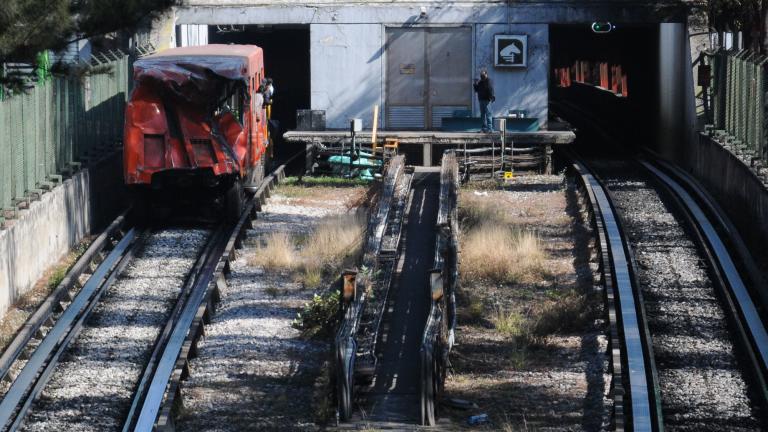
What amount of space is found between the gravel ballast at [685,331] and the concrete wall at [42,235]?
316 inches

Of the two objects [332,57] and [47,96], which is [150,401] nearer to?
[47,96]

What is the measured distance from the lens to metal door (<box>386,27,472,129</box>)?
2988 cm

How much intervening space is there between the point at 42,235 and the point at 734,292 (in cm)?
951

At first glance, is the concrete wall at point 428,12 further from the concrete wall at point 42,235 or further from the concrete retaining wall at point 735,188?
the concrete wall at point 42,235

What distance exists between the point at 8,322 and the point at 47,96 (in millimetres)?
5568

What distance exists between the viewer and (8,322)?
15219 mm

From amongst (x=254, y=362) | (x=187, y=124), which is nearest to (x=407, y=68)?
(x=187, y=124)

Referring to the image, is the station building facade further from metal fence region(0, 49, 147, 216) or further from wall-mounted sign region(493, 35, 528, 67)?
metal fence region(0, 49, 147, 216)

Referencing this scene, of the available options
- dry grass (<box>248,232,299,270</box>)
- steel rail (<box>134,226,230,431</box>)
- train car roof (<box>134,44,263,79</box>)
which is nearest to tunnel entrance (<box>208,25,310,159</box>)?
train car roof (<box>134,44,263,79</box>)

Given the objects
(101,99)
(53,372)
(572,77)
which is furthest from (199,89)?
(572,77)

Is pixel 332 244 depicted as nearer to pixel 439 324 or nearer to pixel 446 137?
pixel 439 324

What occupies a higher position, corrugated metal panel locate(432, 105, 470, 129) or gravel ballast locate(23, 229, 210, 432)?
corrugated metal panel locate(432, 105, 470, 129)

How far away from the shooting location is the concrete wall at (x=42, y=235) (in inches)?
630

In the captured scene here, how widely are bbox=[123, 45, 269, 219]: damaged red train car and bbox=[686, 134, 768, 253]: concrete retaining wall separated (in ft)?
26.6
